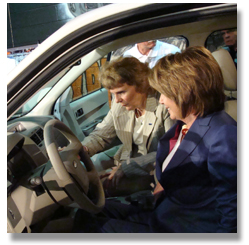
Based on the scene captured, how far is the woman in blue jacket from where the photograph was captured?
0.92 m

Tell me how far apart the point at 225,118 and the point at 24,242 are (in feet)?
3.45

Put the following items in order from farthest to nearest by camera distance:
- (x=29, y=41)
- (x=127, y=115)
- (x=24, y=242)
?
1. (x=29, y=41)
2. (x=127, y=115)
3. (x=24, y=242)

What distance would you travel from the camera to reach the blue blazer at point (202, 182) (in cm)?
91

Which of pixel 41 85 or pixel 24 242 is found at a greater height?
pixel 41 85

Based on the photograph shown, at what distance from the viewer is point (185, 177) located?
1.00 m

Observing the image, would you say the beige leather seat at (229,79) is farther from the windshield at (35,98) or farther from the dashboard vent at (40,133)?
the dashboard vent at (40,133)

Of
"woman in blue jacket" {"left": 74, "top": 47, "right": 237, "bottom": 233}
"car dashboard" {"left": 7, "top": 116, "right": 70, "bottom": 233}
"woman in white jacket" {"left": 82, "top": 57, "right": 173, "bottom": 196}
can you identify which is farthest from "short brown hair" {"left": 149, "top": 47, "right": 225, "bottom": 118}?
"car dashboard" {"left": 7, "top": 116, "right": 70, "bottom": 233}

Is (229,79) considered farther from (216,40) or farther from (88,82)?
(88,82)

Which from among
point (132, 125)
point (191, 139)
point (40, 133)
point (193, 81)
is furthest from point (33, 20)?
point (191, 139)

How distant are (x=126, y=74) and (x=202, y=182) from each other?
2.03 ft
